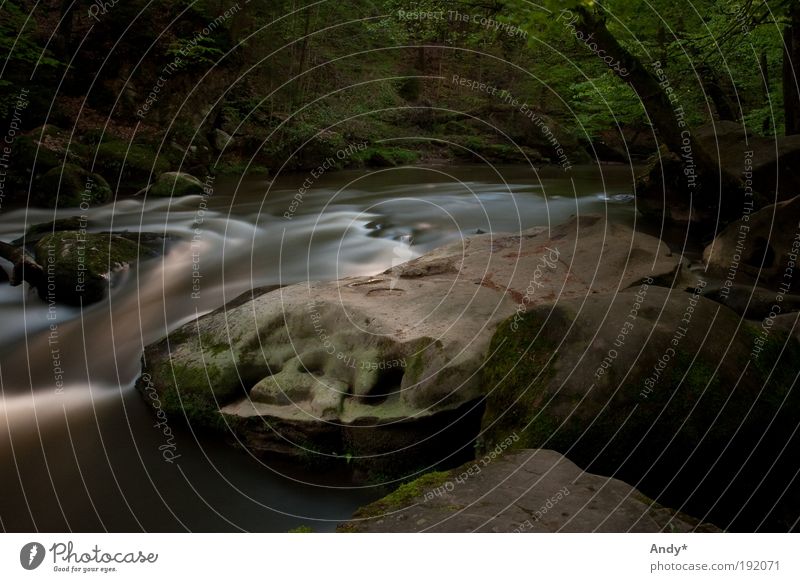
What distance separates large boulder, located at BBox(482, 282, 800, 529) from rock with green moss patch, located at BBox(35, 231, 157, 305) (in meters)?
4.89

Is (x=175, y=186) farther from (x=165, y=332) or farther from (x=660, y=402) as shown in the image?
(x=660, y=402)

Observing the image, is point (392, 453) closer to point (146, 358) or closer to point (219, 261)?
point (146, 358)

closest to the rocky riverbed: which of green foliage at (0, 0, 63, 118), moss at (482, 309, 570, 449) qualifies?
moss at (482, 309, 570, 449)

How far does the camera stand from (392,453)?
3.99 meters

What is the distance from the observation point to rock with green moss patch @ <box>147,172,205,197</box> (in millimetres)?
11633

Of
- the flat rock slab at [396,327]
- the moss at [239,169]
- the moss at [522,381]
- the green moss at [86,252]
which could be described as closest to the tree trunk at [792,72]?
the flat rock slab at [396,327]

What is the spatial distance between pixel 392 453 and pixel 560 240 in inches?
141

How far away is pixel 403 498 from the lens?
2.52 meters

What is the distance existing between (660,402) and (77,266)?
5948 mm

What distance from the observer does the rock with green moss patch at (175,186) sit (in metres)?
11.6

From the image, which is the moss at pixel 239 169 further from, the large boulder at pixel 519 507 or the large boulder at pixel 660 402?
the large boulder at pixel 519 507

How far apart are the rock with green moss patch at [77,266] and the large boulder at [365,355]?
192 centimetres

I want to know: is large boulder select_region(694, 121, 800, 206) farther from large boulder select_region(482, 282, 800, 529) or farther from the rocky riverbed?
large boulder select_region(482, 282, 800, 529)

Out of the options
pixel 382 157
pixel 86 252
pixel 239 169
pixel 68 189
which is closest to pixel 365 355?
pixel 86 252
